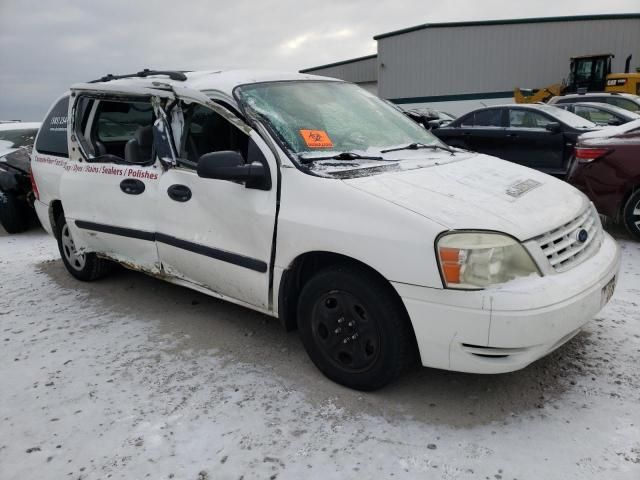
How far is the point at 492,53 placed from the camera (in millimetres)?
29469

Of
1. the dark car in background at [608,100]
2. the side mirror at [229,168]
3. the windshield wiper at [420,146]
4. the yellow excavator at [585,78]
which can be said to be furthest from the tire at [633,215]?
the yellow excavator at [585,78]

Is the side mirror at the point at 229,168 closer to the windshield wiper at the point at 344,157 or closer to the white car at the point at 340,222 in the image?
the white car at the point at 340,222

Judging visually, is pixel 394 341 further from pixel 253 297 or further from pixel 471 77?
pixel 471 77

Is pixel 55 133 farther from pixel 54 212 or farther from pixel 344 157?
pixel 344 157

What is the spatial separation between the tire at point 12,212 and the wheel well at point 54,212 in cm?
273

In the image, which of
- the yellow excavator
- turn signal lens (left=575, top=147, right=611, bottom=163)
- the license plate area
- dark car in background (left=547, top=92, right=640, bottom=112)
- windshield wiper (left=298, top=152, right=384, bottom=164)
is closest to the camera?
the license plate area

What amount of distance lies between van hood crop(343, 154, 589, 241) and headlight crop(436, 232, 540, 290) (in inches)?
2.1

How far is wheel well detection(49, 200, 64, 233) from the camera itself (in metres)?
4.74

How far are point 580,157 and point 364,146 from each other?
348 centimetres

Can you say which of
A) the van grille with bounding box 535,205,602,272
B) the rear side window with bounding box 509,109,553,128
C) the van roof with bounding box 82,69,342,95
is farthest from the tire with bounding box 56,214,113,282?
the rear side window with bounding box 509,109,553,128

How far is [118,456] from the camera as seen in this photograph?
94.7 inches

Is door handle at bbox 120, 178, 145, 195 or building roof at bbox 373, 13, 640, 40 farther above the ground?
building roof at bbox 373, 13, 640, 40

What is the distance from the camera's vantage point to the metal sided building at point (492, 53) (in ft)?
92.9

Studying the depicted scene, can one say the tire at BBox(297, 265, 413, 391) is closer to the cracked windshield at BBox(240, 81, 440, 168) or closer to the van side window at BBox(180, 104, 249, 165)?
the cracked windshield at BBox(240, 81, 440, 168)
